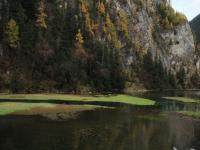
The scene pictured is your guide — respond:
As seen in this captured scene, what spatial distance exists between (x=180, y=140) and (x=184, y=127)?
10876 millimetres

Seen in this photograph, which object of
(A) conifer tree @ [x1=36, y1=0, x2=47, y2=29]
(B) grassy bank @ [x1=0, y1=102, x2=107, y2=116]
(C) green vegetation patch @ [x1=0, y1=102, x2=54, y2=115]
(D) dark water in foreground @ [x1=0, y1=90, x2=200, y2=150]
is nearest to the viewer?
(D) dark water in foreground @ [x1=0, y1=90, x2=200, y2=150]

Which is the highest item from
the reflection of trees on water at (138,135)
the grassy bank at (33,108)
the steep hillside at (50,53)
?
the steep hillside at (50,53)

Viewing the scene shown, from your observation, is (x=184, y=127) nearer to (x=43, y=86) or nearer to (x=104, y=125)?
(x=104, y=125)

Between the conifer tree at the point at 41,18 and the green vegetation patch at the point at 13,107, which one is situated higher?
the conifer tree at the point at 41,18

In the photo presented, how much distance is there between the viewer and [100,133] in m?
51.4

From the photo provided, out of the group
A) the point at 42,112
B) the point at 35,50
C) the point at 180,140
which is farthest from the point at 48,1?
the point at 180,140

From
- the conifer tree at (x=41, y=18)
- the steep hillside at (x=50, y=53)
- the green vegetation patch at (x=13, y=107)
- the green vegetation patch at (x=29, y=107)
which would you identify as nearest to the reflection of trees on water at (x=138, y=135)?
the green vegetation patch at (x=29, y=107)

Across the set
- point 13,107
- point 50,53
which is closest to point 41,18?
point 50,53

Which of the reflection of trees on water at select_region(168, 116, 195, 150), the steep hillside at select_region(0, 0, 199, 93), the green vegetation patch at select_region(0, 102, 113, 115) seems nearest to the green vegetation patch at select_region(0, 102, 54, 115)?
the green vegetation patch at select_region(0, 102, 113, 115)

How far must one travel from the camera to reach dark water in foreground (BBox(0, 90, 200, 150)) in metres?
43.4

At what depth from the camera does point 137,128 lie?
57.9 meters

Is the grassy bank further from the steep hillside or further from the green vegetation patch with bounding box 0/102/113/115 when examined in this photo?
the steep hillside

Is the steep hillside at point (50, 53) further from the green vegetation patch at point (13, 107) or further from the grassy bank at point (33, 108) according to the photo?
the grassy bank at point (33, 108)

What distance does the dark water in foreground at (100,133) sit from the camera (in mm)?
43438
